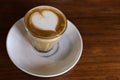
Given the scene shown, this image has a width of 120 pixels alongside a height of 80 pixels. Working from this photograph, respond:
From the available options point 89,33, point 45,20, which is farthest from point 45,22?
point 89,33

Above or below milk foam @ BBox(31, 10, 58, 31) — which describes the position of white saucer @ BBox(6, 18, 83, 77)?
below

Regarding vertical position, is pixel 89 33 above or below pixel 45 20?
below

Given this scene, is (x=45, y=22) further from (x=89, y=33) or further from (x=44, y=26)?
(x=89, y=33)

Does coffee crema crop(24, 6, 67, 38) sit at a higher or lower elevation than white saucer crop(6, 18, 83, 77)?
higher

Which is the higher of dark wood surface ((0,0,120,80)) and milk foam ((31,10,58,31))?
milk foam ((31,10,58,31))

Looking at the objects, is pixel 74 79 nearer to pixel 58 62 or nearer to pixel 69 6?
pixel 58 62
